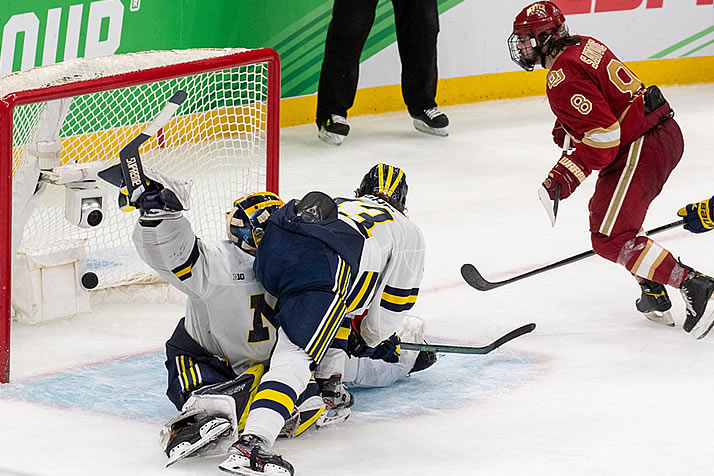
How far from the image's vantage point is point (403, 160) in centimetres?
524

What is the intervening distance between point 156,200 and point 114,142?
1587 millimetres

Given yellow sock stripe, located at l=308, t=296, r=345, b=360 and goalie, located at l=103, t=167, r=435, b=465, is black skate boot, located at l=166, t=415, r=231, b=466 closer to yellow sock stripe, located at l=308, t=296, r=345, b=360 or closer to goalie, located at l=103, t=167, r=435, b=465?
goalie, located at l=103, t=167, r=435, b=465

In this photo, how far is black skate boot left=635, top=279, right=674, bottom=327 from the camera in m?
3.19

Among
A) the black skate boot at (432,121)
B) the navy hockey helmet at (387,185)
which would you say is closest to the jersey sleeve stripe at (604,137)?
the navy hockey helmet at (387,185)

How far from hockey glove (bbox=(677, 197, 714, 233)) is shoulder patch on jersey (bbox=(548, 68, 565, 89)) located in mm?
492

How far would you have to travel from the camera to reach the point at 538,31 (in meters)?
3.10

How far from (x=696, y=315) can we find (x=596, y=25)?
3822mm

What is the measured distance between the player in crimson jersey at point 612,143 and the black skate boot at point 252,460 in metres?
1.35

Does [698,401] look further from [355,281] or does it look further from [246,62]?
[246,62]

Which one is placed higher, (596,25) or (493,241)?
(596,25)

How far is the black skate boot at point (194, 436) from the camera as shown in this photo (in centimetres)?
214

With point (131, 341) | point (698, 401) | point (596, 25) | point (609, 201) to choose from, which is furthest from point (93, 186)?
point (596, 25)

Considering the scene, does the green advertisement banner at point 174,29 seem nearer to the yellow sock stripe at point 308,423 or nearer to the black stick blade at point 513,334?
the black stick blade at point 513,334

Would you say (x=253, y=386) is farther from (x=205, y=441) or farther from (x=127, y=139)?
(x=127, y=139)
